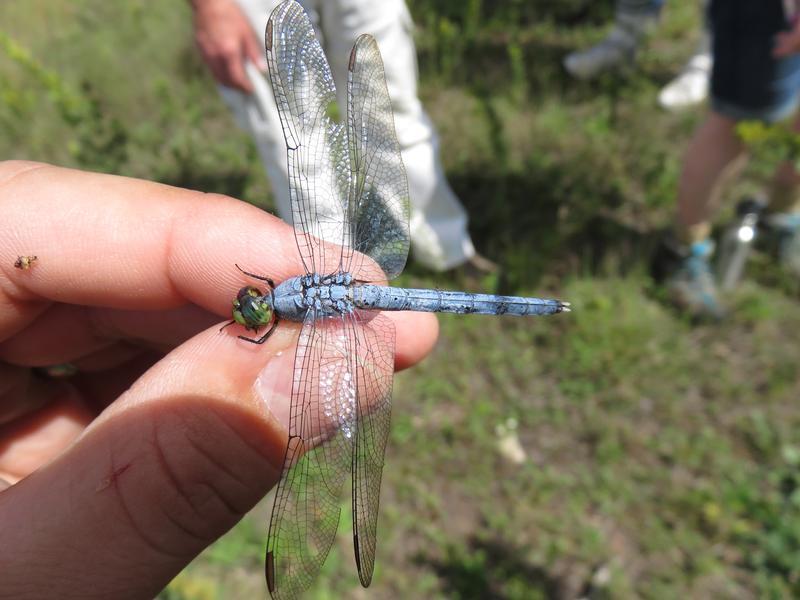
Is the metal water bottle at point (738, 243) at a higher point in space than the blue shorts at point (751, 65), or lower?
lower

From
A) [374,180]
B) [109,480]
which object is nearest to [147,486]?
[109,480]

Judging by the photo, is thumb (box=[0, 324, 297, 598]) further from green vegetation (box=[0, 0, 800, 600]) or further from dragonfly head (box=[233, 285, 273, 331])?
green vegetation (box=[0, 0, 800, 600])

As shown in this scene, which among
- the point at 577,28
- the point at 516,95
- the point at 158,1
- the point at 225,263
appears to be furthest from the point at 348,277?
the point at 158,1

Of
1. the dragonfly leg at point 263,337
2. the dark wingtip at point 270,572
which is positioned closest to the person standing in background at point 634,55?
the dragonfly leg at point 263,337

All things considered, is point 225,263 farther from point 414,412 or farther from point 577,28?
point 577,28

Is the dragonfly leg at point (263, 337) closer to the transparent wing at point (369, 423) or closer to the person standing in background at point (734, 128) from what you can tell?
the transparent wing at point (369, 423)

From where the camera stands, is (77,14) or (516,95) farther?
(77,14)
